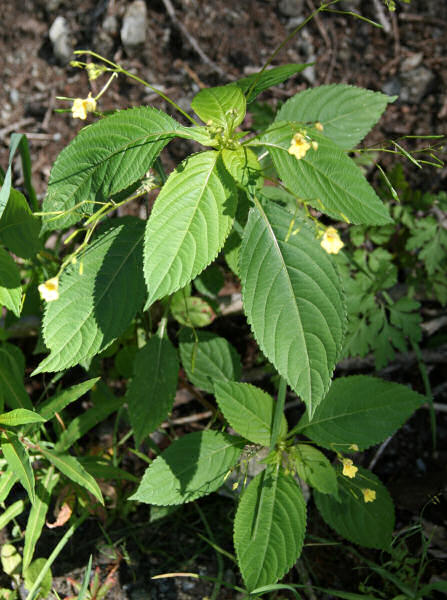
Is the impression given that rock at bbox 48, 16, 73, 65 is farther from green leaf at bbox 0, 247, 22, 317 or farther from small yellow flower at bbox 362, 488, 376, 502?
small yellow flower at bbox 362, 488, 376, 502

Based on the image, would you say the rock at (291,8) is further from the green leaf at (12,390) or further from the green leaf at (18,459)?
the green leaf at (18,459)

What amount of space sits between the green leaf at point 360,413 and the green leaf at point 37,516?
104 centimetres

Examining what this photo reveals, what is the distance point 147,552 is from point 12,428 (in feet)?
2.79

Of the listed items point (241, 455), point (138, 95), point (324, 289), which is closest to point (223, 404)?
point (241, 455)

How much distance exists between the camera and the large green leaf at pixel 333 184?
1.68m

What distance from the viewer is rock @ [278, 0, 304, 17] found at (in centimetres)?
348

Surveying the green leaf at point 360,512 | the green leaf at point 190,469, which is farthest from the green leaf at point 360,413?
the green leaf at point 190,469

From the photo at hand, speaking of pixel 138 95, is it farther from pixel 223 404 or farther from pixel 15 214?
pixel 223 404

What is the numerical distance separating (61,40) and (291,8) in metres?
1.52

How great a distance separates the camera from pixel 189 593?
7.47 ft

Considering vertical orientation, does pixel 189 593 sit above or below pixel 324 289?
below

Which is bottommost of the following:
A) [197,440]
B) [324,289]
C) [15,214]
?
[197,440]

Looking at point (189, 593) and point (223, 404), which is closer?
point (223, 404)

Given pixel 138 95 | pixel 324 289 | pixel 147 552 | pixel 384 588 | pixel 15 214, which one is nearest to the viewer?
pixel 324 289
